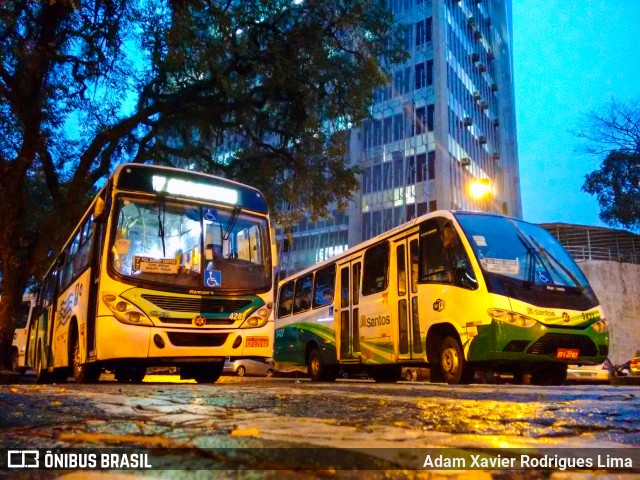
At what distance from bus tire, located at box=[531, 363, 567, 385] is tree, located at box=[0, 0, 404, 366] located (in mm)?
8951

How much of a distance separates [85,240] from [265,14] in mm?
8128

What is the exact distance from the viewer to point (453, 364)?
28.1 feet

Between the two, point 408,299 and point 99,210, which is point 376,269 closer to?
point 408,299

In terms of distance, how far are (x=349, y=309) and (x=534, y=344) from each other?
16.5 ft

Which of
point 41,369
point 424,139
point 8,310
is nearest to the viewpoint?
point 41,369

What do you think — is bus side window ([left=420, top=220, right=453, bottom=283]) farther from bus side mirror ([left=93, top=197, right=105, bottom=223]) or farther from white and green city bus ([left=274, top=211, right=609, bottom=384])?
bus side mirror ([left=93, top=197, right=105, bottom=223])

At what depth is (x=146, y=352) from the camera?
788cm

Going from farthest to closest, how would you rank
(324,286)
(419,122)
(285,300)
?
(419,122) → (285,300) → (324,286)

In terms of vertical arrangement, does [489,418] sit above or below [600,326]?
below

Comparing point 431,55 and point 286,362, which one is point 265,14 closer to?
point 286,362

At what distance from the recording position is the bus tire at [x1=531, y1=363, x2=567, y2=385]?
29.7 feet

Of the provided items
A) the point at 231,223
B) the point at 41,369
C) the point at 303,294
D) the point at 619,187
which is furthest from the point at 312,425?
the point at 619,187

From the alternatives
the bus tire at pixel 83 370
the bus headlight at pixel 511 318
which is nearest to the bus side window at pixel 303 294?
the bus tire at pixel 83 370

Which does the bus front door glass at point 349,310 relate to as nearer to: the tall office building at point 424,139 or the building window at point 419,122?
the tall office building at point 424,139
